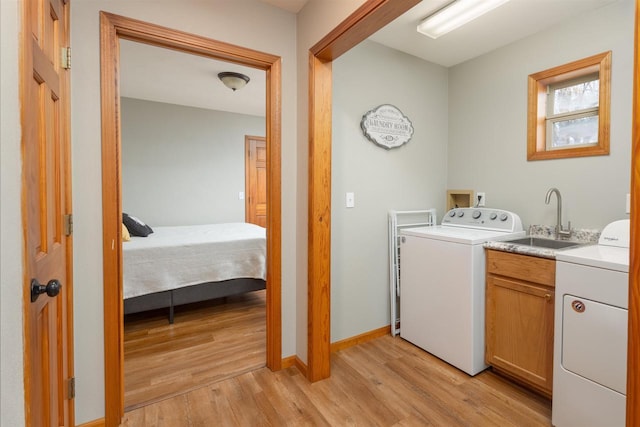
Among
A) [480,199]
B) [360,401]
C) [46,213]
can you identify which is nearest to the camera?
[46,213]

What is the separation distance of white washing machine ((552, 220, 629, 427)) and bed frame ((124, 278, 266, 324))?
2.50 metres

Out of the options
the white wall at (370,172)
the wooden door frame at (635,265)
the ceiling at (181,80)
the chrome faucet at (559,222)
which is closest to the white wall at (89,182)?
the ceiling at (181,80)

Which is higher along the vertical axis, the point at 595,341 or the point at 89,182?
the point at 89,182

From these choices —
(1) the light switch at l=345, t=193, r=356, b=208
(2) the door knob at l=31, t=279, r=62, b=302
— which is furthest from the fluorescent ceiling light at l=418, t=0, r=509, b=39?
(2) the door knob at l=31, t=279, r=62, b=302

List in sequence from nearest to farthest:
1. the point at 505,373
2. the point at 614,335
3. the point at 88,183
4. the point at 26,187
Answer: the point at 26,187 → the point at 614,335 → the point at 88,183 → the point at 505,373

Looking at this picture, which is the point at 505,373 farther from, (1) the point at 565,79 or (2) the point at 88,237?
(2) the point at 88,237

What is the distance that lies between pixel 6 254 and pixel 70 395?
117cm

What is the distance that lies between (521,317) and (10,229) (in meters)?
2.32

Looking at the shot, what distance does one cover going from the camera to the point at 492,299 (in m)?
2.04

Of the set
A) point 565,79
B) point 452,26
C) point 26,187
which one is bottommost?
point 26,187

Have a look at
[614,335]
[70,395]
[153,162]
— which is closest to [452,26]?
[614,335]

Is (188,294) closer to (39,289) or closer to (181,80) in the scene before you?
(39,289)

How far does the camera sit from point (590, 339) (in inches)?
57.4

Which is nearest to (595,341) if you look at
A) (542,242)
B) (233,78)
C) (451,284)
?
(451,284)
